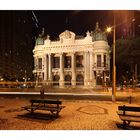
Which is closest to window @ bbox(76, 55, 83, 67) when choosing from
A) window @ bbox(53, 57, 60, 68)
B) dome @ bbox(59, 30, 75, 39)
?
window @ bbox(53, 57, 60, 68)

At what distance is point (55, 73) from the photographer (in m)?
34.9

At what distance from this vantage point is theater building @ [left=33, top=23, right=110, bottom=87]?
31002 mm

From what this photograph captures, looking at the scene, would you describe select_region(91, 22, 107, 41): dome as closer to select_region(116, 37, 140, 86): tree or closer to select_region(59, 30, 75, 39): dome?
select_region(59, 30, 75, 39): dome

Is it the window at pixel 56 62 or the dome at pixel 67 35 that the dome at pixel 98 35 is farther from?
the window at pixel 56 62

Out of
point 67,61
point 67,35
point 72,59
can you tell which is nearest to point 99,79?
point 72,59

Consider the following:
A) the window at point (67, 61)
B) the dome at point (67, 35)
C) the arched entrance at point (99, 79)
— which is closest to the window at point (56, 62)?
the window at point (67, 61)

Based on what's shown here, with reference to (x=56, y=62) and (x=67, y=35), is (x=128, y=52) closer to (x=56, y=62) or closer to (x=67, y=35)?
(x=67, y=35)

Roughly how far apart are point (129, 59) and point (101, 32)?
60.2 feet

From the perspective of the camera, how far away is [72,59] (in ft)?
111

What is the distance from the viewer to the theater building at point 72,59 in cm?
3100
